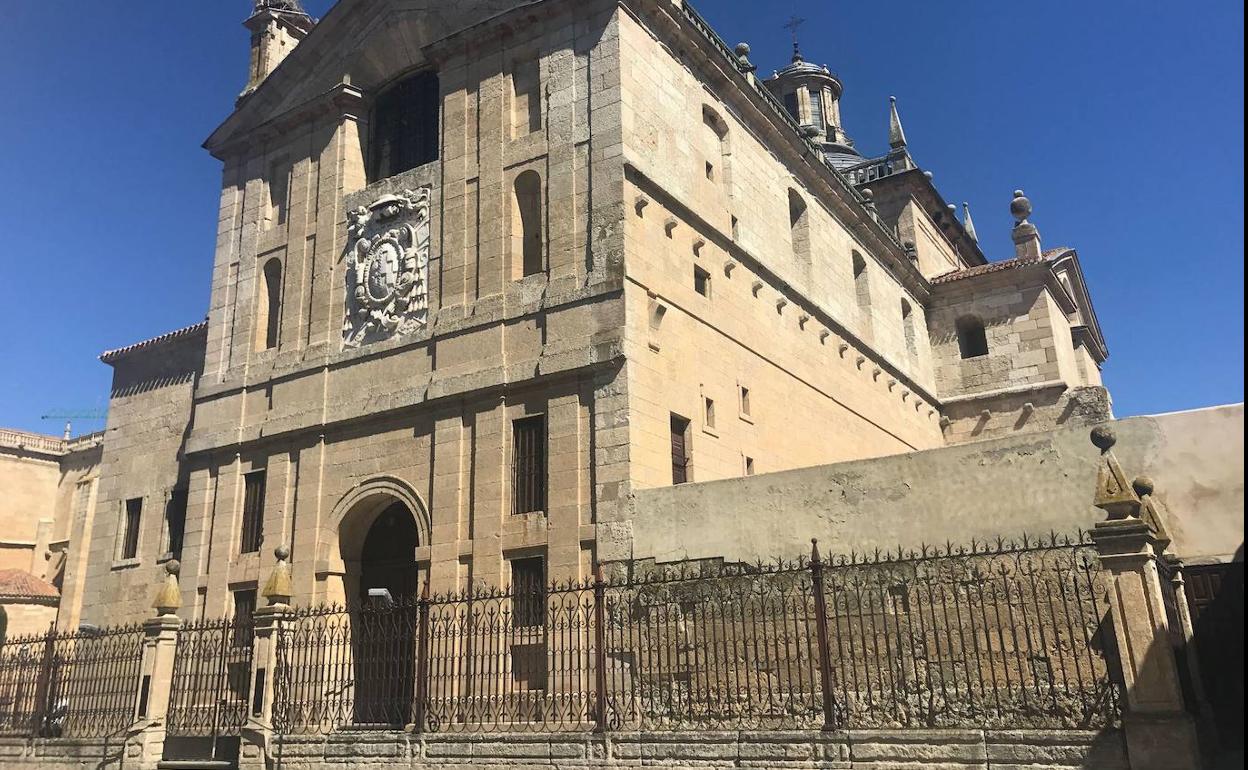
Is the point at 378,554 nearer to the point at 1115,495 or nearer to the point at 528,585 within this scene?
the point at 528,585

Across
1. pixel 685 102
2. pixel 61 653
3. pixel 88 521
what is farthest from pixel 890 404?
pixel 88 521

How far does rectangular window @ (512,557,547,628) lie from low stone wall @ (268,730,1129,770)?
2922 millimetres

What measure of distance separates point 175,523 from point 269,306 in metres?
5.42

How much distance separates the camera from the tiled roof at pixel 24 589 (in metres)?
29.9

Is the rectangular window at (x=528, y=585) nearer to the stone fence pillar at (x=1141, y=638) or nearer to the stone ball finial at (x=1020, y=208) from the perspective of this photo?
the stone fence pillar at (x=1141, y=638)

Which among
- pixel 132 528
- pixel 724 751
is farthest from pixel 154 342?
pixel 724 751

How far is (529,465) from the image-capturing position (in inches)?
640

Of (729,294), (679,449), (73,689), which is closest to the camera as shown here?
(73,689)

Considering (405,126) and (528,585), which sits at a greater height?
(405,126)

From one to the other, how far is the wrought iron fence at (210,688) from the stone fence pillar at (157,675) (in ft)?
0.75

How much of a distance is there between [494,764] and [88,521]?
24.1 m

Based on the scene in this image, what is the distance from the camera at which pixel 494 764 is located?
12078mm

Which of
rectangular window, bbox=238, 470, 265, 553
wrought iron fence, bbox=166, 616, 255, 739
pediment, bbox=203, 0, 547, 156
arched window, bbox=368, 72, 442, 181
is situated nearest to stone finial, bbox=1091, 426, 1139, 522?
wrought iron fence, bbox=166, 616, 255, 739

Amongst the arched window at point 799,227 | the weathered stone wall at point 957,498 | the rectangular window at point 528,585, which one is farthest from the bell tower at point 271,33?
the weathered stone wall at point 957,498
